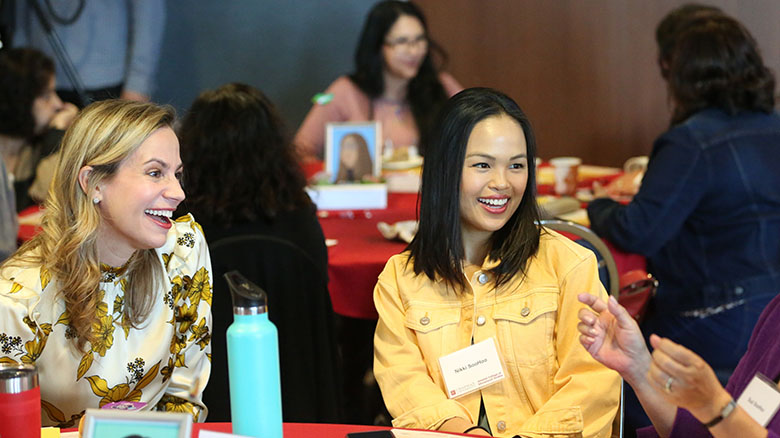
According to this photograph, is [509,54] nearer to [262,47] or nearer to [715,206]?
[262,47]

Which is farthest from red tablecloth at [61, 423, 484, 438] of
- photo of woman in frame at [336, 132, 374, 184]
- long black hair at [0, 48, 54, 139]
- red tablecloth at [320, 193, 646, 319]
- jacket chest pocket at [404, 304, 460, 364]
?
long black hair at [0, 48, 54, 139]

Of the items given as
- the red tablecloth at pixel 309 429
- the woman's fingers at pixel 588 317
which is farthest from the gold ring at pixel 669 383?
the red tablecloth at pixel 309 429

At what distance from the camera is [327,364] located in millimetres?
2654

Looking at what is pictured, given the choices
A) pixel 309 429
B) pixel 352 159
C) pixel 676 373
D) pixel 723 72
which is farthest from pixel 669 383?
pixel 352 159

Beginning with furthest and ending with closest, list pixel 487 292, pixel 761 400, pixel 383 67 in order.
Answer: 1. pixel 383 67
2. pixel 487 292
3. pixel 761 400

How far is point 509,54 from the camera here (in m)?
5.71

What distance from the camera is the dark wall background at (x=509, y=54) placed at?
194 inches

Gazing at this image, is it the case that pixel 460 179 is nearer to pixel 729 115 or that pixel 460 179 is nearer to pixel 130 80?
pixel 729 115

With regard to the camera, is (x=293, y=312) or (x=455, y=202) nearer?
(x=455, y=202)

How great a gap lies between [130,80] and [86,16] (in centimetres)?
40

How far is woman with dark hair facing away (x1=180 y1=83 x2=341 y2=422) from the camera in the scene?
2.60m

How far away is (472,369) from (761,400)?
622 millimetres

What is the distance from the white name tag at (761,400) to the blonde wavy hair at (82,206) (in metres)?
1.22

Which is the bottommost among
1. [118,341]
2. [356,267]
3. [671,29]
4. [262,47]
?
[356,267]
